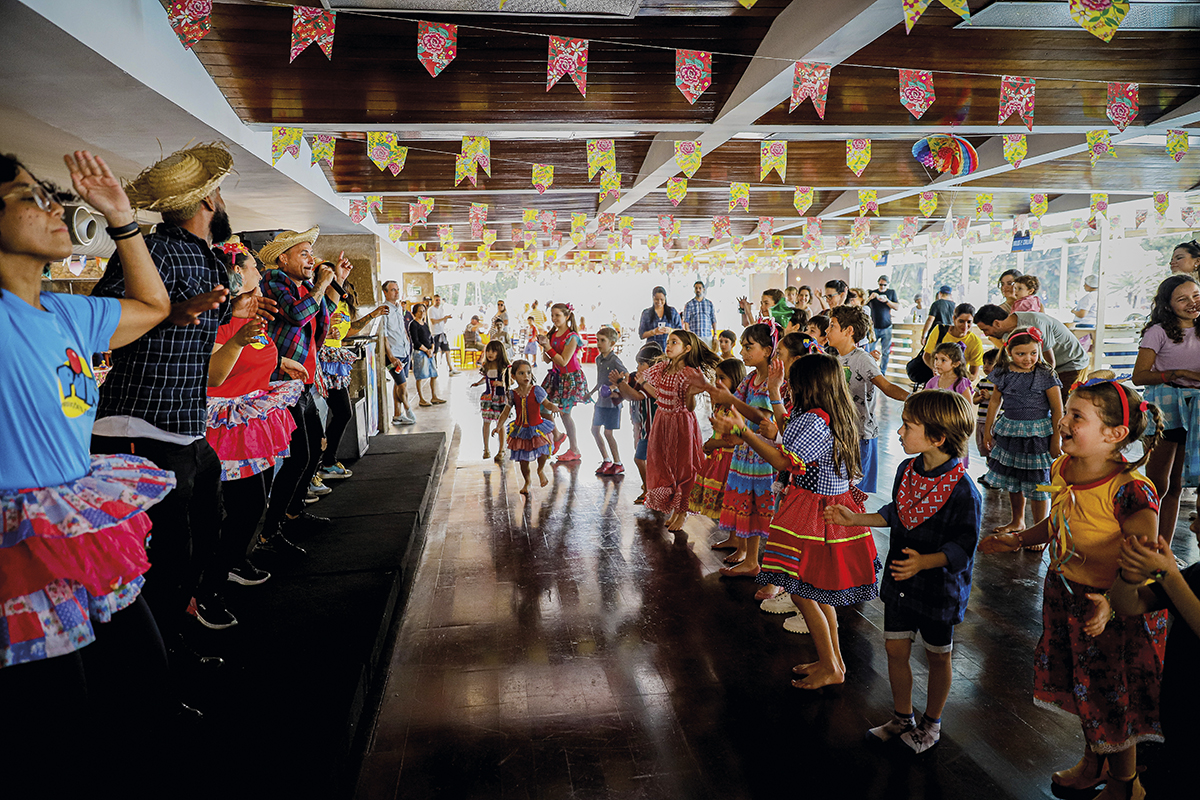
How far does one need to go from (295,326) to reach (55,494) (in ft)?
6.57

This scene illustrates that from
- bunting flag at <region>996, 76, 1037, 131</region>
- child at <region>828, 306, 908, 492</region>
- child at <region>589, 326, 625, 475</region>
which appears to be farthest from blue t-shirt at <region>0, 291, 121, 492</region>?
bunting flag at <region>996, 76, 1037, 131</region>

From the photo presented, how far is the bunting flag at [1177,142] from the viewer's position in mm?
5578

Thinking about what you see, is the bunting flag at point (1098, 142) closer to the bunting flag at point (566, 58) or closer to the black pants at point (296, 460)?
the bunting flag at point (566, 58)

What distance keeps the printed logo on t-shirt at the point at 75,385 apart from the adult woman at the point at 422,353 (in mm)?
9413

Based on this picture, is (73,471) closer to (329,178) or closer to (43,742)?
(43,742)

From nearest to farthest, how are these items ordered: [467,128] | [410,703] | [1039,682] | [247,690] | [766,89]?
[1039,682]
[247,690]
[410,703]
[766,89]
[467,128]

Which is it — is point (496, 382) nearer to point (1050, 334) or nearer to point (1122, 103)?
point (1050, 334)

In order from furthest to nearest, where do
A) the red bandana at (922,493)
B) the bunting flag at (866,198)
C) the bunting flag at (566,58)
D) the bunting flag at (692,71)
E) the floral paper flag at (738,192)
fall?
the bunting flag at (866,198)
the floral paper flag at (738,192)
the bunting flag at (692,71)
the bunting flag at (566,58)
the red bandana at (922,493)

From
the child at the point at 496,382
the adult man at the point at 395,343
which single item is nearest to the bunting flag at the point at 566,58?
the child at the point at 496,382

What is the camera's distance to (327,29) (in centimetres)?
339

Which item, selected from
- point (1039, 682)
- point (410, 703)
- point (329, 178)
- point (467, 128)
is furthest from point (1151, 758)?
point (329, 178)

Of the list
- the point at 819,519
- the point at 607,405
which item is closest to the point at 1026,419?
the point at 819,519

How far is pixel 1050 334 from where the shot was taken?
187 inches

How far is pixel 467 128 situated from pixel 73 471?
4.08 meters
